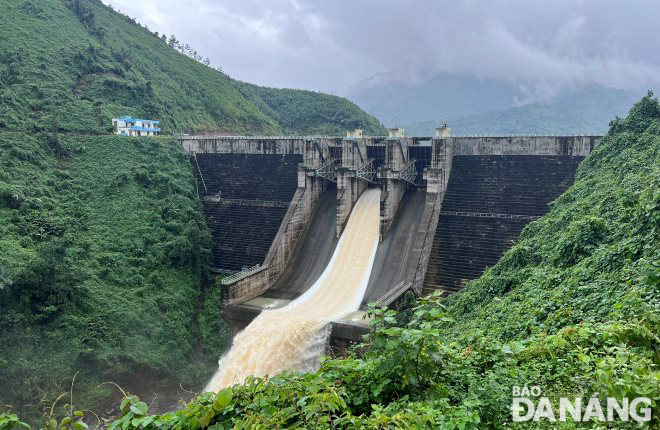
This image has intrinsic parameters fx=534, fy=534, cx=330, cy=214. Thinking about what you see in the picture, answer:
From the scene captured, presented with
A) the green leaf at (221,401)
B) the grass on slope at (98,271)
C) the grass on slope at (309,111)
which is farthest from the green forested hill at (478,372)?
the grass on slope at (309,111)

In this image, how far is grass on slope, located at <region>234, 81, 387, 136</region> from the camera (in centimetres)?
5791

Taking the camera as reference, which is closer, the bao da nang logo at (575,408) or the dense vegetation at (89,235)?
the bao da nang logo at (575,408)

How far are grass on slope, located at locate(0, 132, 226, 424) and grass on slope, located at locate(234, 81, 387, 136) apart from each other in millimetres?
28431

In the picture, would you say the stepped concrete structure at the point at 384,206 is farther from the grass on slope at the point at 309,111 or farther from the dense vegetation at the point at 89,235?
the grass on slope at the point at 309,111

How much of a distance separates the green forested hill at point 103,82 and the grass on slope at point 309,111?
21 centimetres

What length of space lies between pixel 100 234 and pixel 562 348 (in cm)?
2312

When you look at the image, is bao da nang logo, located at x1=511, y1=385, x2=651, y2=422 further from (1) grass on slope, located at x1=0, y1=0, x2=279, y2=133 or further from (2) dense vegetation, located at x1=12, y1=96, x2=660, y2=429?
(1) grass on slope, located at x1=0, y1=0, x2=279, y2=133

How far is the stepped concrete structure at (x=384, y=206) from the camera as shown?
2219 centimetres

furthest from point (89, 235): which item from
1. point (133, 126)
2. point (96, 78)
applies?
point (96, 78)

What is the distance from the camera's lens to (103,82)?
132 ft

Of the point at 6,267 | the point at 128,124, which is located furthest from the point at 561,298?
the point at 128,124

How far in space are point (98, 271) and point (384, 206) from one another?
42.4ft

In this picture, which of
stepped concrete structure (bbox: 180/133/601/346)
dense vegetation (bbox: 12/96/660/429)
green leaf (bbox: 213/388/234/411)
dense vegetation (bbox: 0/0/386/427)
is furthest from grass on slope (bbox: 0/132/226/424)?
green leaf (bbox: 213/388/234/411)

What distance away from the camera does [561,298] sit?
1030 centimetres
